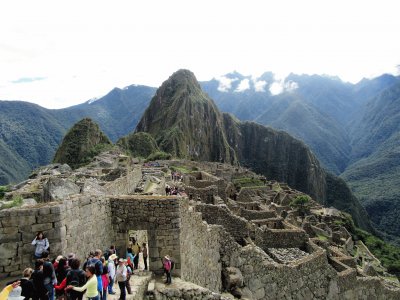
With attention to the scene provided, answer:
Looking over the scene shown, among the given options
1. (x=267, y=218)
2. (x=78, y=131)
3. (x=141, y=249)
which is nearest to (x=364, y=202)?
(x=78, y=131)

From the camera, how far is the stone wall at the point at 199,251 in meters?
12.4

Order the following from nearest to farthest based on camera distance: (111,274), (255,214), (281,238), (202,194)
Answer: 1. (111,274)
2. (281,238)
3. (255,214)
4. (202,194)

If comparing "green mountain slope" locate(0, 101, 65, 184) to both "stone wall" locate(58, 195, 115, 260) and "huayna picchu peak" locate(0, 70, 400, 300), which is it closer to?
"huayna picchu peak" locate(0, 70, 400, 300)

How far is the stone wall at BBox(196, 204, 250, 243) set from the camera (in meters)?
20.6

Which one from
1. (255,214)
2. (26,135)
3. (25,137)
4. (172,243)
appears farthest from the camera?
(26,135)

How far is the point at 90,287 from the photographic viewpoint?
847 cm

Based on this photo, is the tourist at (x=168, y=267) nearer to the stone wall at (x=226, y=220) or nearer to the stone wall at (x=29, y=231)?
the stone wall at (x=29, y=231)

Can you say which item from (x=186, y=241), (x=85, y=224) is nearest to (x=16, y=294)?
(x=85, y=224)

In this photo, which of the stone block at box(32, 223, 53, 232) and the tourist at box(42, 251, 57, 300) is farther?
the stone block at box(32, 223, 53, 232)

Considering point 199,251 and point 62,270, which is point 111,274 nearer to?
point 62,270

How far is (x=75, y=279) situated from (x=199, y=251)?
653 centimetres

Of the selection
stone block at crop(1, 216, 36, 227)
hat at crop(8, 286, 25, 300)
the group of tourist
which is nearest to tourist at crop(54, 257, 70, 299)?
the group of tourist

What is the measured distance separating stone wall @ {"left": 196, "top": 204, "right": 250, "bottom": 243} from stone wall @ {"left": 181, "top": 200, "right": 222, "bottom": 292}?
2858 mm

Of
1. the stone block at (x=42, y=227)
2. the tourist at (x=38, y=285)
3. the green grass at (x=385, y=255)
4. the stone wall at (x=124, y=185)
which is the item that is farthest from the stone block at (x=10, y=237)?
the green grass at (x=385, y=255)
